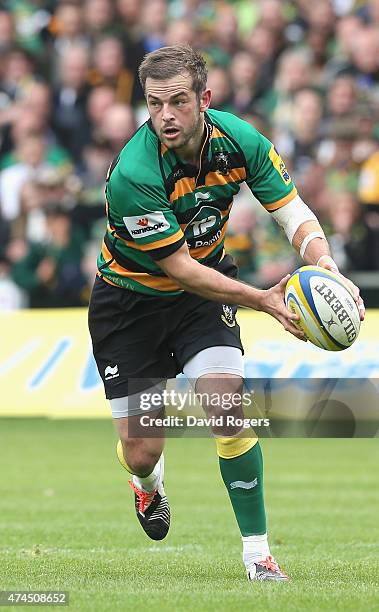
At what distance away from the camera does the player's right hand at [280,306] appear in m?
5.80

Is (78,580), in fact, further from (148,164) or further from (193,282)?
(148,164)

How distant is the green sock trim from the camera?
20.2ft

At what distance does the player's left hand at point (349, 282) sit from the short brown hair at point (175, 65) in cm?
103

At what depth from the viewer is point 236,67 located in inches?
599

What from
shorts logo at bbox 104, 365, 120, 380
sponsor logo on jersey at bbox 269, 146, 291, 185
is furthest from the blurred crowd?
sponsor logo on jersey at bbox 269, 146, 291, 185

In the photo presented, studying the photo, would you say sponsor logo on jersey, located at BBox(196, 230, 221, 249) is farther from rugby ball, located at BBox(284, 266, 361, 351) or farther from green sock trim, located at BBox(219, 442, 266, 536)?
green sock trim, located at BBox(219, 442, 266, 536)

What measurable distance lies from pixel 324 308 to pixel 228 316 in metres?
0.89

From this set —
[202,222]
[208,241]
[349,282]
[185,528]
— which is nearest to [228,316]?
[208,241]

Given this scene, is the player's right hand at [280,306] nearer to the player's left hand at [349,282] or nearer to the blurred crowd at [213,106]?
the player's left hand at [349,282]

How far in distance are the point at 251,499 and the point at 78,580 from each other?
955mm

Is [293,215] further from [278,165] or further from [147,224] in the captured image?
[147,224]

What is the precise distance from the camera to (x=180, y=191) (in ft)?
20.0

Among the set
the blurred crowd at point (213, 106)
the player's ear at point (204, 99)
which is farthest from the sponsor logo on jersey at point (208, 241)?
the blurred crowd at point (213, 106)

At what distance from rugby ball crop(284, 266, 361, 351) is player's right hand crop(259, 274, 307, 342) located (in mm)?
24
